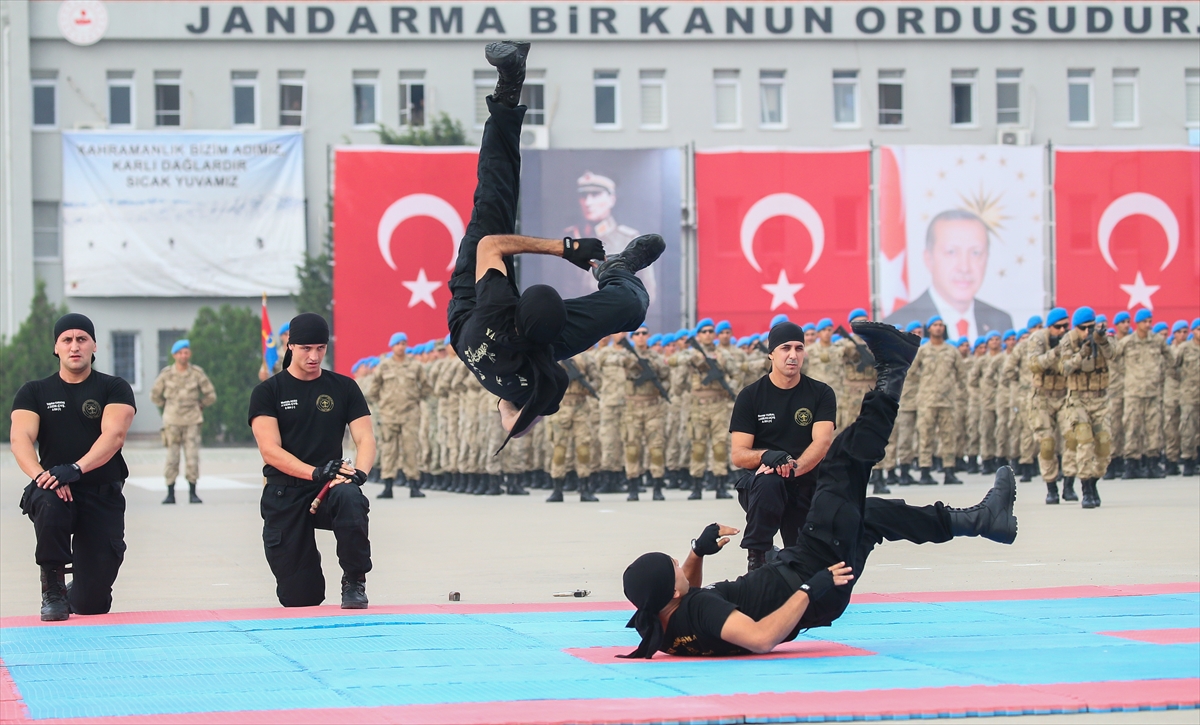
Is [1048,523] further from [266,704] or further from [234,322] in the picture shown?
[234,322]

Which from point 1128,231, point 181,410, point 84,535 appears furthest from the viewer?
point 1128,231

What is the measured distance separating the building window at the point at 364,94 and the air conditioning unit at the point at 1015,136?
59.8ft

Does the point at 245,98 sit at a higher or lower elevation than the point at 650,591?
higher

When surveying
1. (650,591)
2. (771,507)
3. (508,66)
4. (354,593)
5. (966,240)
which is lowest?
(354,593)

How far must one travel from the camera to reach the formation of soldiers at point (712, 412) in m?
18.7

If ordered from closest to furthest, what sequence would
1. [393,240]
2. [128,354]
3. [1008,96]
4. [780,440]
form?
1. [780,440]
2. [393,240]
3. [128,354]
4. [1008,96]

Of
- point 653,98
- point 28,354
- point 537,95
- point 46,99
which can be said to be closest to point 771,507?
point 28,354

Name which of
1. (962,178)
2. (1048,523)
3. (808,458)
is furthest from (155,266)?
(808,458)

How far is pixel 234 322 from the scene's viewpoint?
40.5 metres

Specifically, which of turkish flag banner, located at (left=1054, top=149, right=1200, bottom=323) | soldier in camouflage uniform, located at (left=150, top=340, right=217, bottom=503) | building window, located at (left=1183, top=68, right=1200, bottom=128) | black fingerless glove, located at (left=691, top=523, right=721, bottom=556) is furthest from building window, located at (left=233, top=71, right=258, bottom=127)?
black fingerless glove, located at (left=691, top=523, right=721, bottom=556)

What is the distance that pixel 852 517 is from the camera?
6.88 meters

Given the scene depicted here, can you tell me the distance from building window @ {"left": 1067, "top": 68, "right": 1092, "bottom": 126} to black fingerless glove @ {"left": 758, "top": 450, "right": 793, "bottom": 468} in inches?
1550

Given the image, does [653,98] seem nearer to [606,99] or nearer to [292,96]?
[606,99]

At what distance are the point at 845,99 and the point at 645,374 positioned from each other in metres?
28.2
